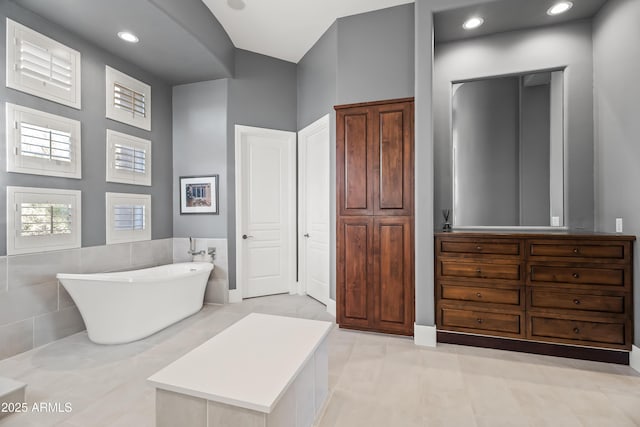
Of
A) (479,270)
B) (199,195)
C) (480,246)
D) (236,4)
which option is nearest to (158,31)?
(236,4)

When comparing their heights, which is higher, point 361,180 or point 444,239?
point 361,180

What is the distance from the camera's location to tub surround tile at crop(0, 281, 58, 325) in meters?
2.43

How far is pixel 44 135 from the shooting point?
2676 mm

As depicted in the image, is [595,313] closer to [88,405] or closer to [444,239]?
[444,239]

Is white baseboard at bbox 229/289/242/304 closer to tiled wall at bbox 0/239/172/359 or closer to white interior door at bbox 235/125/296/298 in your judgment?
white interior door at bbox 235/125/296/298

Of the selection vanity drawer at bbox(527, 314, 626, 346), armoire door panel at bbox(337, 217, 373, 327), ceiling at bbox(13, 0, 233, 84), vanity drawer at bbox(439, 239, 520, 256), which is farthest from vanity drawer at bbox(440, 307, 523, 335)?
ceiling at bbox(13, 0, 233, 84)

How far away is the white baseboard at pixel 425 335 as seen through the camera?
267 cm

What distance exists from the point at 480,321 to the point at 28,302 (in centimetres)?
391

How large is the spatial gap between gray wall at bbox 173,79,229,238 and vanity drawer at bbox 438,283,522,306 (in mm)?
2756

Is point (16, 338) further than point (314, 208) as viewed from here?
No

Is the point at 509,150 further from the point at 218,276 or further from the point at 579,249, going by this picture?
the point at 218,276

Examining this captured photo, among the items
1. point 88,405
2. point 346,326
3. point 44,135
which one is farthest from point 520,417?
point 44,135

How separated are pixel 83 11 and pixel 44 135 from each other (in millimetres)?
1143

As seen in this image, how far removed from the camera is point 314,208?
4039 millimetres
